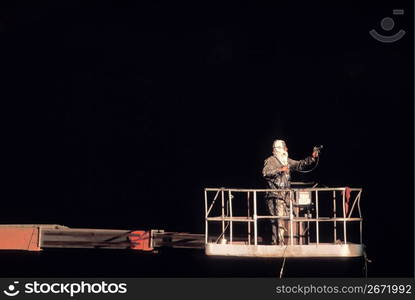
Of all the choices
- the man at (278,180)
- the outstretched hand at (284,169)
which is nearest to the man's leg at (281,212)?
the man at (278,180)

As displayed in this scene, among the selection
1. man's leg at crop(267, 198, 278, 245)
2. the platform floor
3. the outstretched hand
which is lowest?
the platform floor

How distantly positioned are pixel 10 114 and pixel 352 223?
8.96m

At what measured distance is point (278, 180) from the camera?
11859 millimetres

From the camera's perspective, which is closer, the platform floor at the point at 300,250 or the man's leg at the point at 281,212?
the platform floor at the point at 300,250

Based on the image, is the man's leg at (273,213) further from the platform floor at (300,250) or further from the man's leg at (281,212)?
the platform floor at (300,250)

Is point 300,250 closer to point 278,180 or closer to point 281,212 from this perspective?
point 281,212

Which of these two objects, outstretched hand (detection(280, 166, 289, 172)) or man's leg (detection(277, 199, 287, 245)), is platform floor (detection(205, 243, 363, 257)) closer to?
man's leg (detection(277, 199, 287, 245))

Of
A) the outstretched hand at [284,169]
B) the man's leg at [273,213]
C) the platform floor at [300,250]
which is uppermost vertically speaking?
the outstretched hand at [284,169]

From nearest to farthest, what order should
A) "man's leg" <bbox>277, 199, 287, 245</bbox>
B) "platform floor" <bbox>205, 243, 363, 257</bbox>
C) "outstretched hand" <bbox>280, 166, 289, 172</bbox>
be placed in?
"platform floor" <bbox>205, 243, 363, 257</bbox> → "outstretched hand" <bbox>280, 166, 289, 172</bbox> → "man's leg" <bbox>277, 199, 287, 245</bbox>

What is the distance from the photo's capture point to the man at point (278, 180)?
11719mm

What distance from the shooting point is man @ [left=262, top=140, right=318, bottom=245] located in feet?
38.4

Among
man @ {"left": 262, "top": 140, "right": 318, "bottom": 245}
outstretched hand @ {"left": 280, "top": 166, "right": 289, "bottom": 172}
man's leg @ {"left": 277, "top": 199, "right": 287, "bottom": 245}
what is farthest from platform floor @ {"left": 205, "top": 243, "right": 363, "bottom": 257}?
outstretched hand @ {"left": 280, "top": 166, "right": 289, "bottom": 172}

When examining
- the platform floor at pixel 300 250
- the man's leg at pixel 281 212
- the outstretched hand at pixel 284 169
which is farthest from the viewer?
the man's leg at pixel 281 212

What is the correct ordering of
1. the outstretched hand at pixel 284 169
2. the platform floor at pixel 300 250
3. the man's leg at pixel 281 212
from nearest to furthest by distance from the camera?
the platform floor at pixel 300 250, the outstretched hand at pixel 284 169, the man's leg at pixel 281 212
